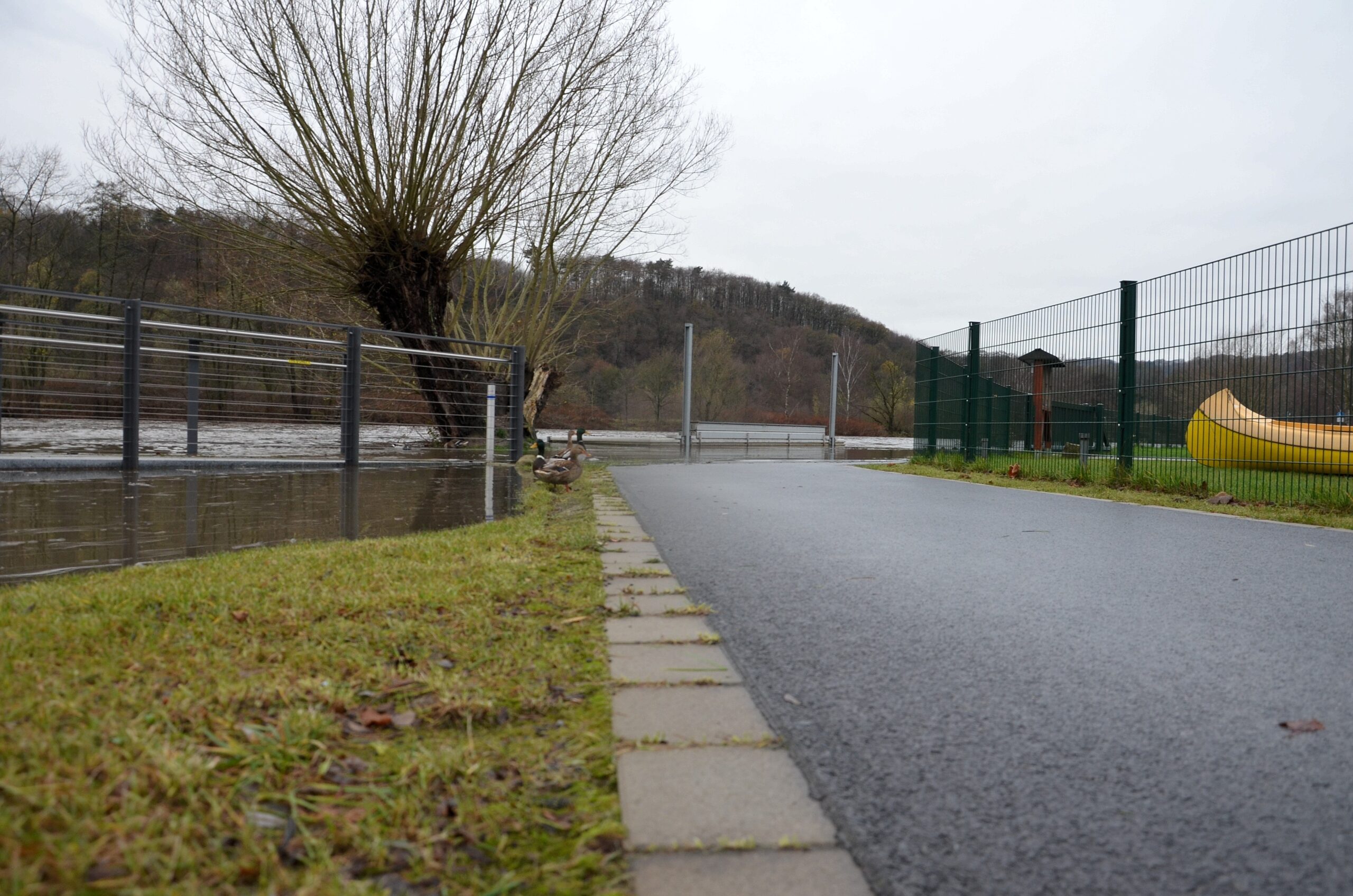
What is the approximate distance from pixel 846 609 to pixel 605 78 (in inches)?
500

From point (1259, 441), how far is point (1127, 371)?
1.52 m

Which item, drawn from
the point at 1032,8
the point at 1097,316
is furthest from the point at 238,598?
the point at 1032,8

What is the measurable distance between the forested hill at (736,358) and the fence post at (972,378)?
17.0m

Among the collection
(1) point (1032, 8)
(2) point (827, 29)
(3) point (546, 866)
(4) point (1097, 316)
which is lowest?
(3) point (546, 866)

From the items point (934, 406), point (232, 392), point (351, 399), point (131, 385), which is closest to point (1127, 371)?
point (934, 406)

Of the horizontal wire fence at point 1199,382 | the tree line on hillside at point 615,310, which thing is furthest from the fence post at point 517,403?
the horizontal wire fence at point 1199,382

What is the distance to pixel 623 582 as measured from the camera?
333 centimetres

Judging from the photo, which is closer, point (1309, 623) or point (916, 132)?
point (1309, 623)

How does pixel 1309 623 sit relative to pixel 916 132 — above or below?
below

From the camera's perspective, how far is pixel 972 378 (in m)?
12.3

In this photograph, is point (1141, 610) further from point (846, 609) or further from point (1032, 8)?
point (1032, 8)

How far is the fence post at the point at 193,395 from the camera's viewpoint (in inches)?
341

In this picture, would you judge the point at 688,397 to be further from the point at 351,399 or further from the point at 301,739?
the point at 301,739

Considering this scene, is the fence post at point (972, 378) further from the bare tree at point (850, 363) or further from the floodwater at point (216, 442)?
the bare tree at point (850, 363)
